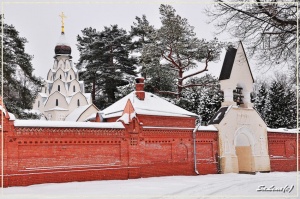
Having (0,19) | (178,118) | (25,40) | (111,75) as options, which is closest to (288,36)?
(178,118)

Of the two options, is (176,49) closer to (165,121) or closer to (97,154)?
(165,121)

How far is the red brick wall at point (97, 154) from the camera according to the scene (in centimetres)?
1363

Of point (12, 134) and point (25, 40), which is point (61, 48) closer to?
point (25, 40)

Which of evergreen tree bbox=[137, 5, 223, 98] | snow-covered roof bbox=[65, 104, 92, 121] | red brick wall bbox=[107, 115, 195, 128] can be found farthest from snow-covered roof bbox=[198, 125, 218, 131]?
snow-covered roof bbox=[65, 104, 92, 121]

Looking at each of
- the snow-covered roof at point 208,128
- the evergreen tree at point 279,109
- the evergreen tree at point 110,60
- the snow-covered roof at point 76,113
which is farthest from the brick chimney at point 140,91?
the snow-covered roof at point 76,113

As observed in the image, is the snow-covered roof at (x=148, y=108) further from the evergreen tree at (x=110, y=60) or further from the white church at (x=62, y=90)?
the white church at (x=62, y=90)

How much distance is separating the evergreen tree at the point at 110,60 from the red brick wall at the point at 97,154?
725 inches

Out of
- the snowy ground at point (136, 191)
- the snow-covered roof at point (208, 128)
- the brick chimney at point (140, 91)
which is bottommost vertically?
the snowy ground at point (136, 191)

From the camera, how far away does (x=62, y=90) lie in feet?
155

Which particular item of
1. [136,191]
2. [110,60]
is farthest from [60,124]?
[110,60]

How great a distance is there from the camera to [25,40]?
91.0 feet

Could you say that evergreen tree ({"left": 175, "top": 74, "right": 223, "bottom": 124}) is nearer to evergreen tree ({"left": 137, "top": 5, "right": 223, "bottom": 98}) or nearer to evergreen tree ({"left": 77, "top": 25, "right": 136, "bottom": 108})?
evergreen tree ({"left": 137, "top": 5, "right": 223, "bottom": 98})

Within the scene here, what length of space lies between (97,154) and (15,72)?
13736 millimetres

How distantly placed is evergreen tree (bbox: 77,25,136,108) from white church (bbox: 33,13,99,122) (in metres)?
7.28
